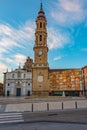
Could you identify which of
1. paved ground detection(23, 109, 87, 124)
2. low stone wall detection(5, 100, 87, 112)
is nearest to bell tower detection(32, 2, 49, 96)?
low stone wall detection(5, 100, 87, 112)

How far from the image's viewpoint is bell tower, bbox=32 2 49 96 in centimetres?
6316

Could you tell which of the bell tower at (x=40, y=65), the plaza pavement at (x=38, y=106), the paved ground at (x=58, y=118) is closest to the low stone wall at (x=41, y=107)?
the plaza pavement at (x=38, y=106)

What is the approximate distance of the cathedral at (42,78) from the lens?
64.0 meters

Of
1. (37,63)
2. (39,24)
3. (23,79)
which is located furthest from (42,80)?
(39,24)

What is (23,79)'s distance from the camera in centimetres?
7169

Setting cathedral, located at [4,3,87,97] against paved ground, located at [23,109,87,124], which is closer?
paved ground, located at [23,109,87,124]

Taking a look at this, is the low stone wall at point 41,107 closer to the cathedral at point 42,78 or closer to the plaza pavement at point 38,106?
the plaza pavement at point 38,106

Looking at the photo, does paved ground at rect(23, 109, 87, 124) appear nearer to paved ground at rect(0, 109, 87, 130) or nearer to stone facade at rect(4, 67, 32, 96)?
paved ground at rect(0, 109, 87, 130)

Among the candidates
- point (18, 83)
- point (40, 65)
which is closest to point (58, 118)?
point (40, 65)

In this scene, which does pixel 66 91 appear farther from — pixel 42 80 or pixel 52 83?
pixel 42 80

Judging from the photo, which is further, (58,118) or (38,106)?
(38,106)

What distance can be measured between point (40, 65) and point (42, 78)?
472cm

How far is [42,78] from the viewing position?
64.0 m

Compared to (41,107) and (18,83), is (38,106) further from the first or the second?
(18,83)
